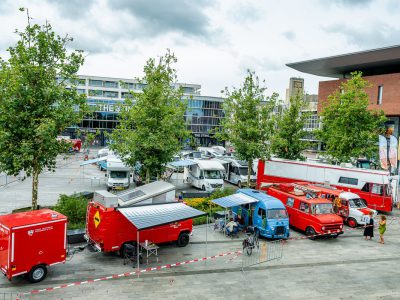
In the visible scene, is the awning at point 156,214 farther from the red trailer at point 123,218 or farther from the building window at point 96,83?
the building window at point 96,83

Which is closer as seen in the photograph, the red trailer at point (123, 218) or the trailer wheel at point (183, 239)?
the red trailer at point (123, 218)

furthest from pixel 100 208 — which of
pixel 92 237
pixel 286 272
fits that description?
pixel 286 272

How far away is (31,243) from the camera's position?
12703mm

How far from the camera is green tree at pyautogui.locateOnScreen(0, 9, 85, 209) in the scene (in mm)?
17328

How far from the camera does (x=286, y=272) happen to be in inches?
594

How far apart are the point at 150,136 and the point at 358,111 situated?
21618 millimetres

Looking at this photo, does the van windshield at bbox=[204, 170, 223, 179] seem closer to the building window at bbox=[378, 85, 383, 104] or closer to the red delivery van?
the red delivery van

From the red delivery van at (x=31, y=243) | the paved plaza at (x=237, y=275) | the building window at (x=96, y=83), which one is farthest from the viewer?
the building window at (x=96, y=83)

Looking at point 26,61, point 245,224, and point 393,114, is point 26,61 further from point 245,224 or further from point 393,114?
point 393,114

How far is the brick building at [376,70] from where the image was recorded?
4778 cm

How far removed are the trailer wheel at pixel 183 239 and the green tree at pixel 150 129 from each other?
7.58m

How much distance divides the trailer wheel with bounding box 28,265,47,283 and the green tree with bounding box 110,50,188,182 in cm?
1164

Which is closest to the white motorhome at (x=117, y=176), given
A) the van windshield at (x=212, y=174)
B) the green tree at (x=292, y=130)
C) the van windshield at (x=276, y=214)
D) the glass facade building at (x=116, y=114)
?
the van windshield at (x=212, y=174)

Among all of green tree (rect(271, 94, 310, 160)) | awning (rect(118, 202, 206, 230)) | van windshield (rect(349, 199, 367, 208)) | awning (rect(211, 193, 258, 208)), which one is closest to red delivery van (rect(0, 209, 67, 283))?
awning (rect(118, 202, 206, 230))
